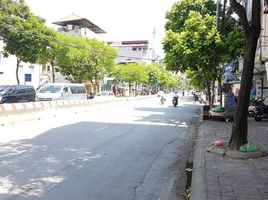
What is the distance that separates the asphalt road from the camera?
7262mm

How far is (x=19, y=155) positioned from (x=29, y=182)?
2878mm

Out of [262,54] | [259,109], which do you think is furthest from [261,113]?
[262,54]

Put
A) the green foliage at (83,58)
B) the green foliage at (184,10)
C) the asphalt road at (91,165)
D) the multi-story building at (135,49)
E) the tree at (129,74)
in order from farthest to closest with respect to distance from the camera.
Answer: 1. the multi-story building at (135,49)
2. the tree at (129,74)
3. the green foliage at (83,58)
4. the green foliage at (184,10)
5. the asphalt road at (91,165)

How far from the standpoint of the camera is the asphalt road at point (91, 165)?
7.26 m

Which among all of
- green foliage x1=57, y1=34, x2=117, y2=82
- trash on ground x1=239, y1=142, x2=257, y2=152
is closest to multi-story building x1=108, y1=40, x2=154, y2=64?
green foliage x1=57, y1=34, x2=117, y2=82

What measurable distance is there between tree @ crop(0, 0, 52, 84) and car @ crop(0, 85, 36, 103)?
8.16m

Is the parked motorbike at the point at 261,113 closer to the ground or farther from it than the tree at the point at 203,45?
closer to the ground

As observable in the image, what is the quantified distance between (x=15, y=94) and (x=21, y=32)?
393 inches

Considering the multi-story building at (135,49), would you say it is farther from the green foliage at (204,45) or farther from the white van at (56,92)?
the green foliage at (204,45)

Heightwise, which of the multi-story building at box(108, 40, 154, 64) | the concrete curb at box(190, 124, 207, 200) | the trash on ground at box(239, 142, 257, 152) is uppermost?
the multi-story building at box(108, 40, 154, 64)

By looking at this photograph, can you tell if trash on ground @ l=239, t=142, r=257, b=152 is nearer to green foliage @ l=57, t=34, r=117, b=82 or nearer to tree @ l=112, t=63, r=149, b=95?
green foliage @ l=57, t=34, r=117, b=82

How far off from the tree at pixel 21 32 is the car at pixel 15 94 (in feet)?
26.8

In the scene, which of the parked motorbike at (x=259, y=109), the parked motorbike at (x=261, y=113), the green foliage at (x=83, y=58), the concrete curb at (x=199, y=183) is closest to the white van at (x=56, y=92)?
the parked motorbike at (x=259, y=109)

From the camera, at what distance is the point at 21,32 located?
125ft
